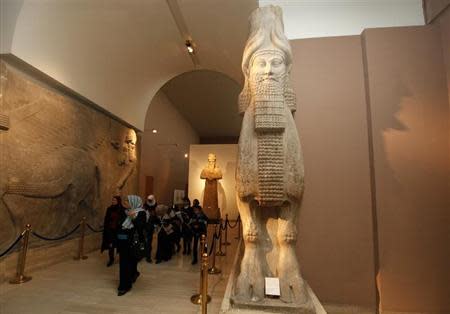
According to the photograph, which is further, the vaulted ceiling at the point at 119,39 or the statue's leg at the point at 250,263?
the vaulted ceiling at the point at 119,39

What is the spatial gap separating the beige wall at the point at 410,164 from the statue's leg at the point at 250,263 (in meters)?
1.52

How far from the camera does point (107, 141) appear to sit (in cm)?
680

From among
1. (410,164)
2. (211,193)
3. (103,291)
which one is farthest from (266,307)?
(211,193)

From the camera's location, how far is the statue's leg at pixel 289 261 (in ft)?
7.99

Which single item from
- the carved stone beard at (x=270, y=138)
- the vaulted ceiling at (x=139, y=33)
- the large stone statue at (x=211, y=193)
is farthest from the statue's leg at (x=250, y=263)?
the large stone statue at (x=211, y=193)

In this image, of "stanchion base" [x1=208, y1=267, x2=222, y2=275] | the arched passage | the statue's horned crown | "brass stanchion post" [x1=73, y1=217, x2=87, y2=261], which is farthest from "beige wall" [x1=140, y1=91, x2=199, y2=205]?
the statue's horned crown

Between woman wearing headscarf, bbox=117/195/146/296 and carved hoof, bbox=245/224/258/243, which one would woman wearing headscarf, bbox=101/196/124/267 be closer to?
woman wearing headscarf, bbox=117/195/146/296

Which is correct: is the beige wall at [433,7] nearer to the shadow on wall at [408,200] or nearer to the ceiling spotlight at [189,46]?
the shadow on wall at [408,200]

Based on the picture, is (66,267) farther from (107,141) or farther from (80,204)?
(107,141)

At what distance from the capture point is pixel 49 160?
4961 mm

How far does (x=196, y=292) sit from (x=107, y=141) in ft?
15.4

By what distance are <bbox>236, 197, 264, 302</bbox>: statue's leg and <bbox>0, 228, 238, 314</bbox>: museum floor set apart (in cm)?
106

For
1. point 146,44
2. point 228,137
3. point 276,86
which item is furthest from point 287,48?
point 228,137

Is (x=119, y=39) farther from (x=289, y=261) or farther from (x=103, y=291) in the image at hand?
(x=289, y=261)
